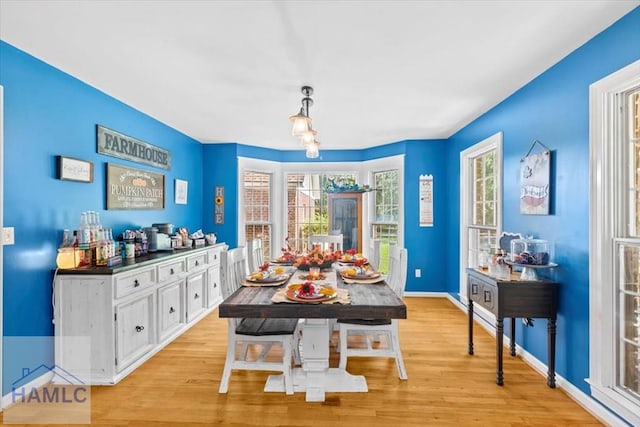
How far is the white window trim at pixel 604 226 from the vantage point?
202cm

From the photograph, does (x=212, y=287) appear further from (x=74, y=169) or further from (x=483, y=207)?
(x=483, y=207)

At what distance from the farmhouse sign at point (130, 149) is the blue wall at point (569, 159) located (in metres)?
3.84

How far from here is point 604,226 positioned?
6.75 ft

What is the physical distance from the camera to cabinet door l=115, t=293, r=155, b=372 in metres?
2.54

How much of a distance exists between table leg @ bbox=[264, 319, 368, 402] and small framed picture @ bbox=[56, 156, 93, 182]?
2.22m

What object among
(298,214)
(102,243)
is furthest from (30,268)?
(298,214)

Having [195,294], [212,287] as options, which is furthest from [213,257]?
[195,294]

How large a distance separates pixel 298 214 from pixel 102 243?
3.28 m

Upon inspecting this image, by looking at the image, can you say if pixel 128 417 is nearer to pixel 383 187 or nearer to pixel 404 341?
pixel 404 341

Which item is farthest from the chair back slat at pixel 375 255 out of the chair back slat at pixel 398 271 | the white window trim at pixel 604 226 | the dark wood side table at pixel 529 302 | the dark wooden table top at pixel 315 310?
the white window trim at pixel 604 226

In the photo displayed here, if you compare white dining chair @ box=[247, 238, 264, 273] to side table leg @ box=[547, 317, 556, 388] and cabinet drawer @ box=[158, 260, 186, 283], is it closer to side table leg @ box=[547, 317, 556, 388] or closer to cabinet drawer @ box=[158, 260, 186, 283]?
cabinet drawer @ box=[158, 260, 186, 283]

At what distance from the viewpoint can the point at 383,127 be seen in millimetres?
4281

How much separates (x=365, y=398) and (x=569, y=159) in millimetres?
2244

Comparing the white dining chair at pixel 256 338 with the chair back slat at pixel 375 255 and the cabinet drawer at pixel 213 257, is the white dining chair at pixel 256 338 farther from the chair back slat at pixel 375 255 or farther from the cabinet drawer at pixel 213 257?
the cabinet drawer at pixel 213 257
